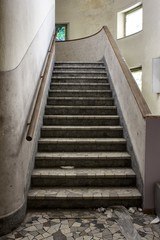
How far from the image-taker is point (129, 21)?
7.27 metres

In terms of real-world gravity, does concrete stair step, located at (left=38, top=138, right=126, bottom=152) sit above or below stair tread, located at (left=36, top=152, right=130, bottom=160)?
above

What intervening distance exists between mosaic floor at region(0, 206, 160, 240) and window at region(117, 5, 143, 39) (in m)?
5.80

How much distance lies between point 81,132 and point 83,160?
552mm

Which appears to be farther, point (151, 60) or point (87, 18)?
point (87, 18)

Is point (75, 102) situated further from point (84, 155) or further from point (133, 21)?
point (133, 21)

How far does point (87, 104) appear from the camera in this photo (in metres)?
4.06

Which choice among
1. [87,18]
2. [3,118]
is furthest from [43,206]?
[87,18]

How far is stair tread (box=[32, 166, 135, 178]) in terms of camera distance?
272 centimetres

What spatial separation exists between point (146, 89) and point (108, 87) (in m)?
1.99

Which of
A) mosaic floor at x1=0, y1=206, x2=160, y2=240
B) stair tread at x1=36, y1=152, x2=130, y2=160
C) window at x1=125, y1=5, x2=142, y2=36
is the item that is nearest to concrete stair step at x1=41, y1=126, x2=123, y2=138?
stair tread at x1=36, y1=152, x2=130, y2=160

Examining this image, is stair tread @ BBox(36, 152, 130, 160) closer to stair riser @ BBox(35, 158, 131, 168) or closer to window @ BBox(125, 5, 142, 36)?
stair riser @ BBox(35, 158, 131, 168)

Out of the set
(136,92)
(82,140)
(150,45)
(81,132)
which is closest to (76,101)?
(81,132)

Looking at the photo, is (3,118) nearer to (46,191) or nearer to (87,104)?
(46,191)

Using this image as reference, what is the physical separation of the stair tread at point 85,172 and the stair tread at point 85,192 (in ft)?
0.50
